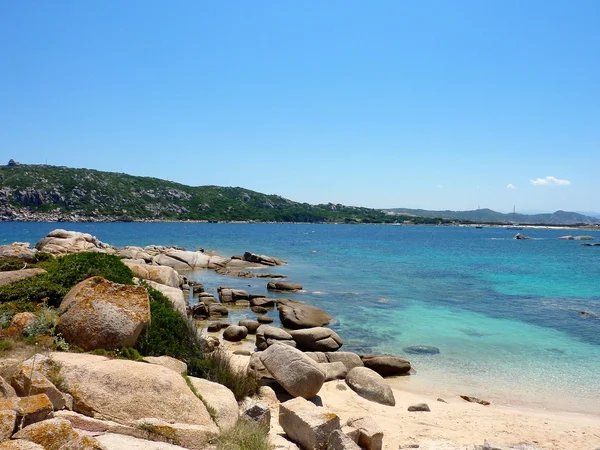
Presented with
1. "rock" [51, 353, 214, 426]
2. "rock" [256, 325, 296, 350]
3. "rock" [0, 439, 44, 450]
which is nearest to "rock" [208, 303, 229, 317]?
"rock" [256, 325, 296, 350]

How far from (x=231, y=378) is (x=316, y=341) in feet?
28.8

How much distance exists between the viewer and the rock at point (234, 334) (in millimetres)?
21625

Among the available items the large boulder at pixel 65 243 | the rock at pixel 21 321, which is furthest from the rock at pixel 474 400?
the large boulder at pixel 65 243

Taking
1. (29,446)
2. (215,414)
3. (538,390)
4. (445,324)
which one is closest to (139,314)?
(215,414)

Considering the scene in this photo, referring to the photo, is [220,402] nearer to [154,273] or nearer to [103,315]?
[103,315]

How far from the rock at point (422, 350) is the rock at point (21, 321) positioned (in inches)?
627

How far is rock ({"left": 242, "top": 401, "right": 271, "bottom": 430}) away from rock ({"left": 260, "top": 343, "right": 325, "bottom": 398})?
318cm

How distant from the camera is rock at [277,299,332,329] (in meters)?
24.9

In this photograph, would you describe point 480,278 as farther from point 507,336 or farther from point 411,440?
point 411,440

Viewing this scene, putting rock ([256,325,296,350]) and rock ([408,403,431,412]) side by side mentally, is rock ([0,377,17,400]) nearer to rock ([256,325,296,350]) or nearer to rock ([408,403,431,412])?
rock ([408,403,431,412])

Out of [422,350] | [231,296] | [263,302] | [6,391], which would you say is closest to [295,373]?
[6,391]

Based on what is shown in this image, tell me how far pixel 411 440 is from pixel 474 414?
3.49m

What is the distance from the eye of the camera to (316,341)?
66.2 ft

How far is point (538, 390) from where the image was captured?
16.7 meters
